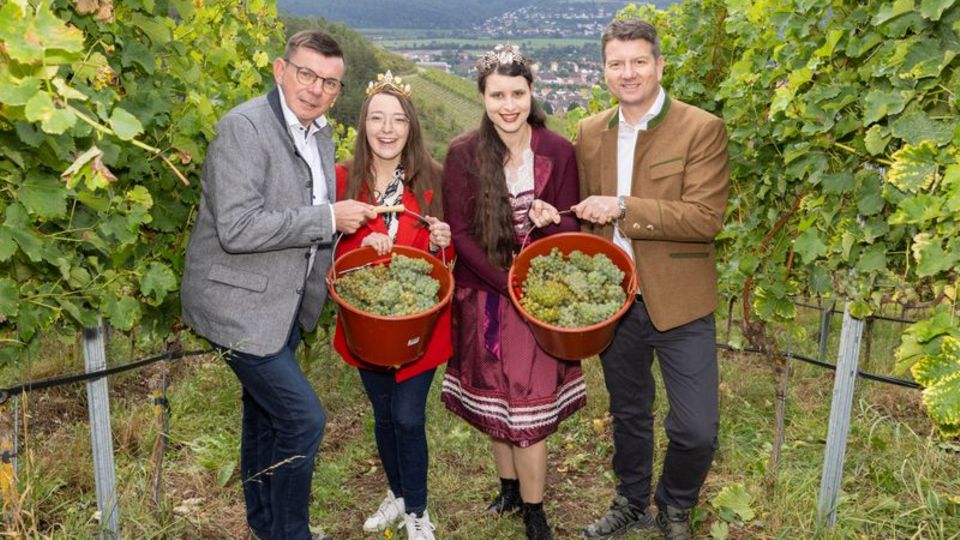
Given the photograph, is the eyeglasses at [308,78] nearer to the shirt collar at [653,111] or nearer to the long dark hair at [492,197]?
the long dark hair at [492,197]

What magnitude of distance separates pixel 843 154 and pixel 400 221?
1.59m

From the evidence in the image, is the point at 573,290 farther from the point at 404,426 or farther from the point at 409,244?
the point at 404,426

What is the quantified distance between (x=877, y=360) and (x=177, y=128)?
16.6 feet

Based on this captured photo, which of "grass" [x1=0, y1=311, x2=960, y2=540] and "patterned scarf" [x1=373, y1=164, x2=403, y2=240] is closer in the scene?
"patterned scarf" [x1=373, y1=164, x2=403, y2=240]

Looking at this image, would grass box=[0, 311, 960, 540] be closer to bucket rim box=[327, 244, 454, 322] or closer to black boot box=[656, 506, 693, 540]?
black boot box=[656, 506, 693, 540]

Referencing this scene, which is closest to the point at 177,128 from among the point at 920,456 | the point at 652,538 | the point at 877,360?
the point at 652,538

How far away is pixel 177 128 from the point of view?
2.61m

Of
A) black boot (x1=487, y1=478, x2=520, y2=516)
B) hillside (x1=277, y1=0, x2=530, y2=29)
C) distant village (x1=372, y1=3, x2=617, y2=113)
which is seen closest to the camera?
black boot (x1=487, y1=478, x2=520, y2=516)

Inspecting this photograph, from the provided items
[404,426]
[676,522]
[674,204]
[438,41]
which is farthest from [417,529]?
[438,41]

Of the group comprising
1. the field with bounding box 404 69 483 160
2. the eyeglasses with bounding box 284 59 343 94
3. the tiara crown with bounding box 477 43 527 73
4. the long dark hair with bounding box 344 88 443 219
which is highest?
the tiara crown with bounding box 477 43 527 73

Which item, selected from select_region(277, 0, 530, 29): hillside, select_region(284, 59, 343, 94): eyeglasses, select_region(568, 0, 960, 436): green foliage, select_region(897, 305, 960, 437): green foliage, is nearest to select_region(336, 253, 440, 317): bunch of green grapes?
select_region(284, 59, 343, 94): eyeglasses

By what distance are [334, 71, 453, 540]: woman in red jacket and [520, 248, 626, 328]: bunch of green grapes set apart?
38cm

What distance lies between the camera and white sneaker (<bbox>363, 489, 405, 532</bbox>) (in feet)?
11.2

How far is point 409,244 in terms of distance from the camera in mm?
3076
